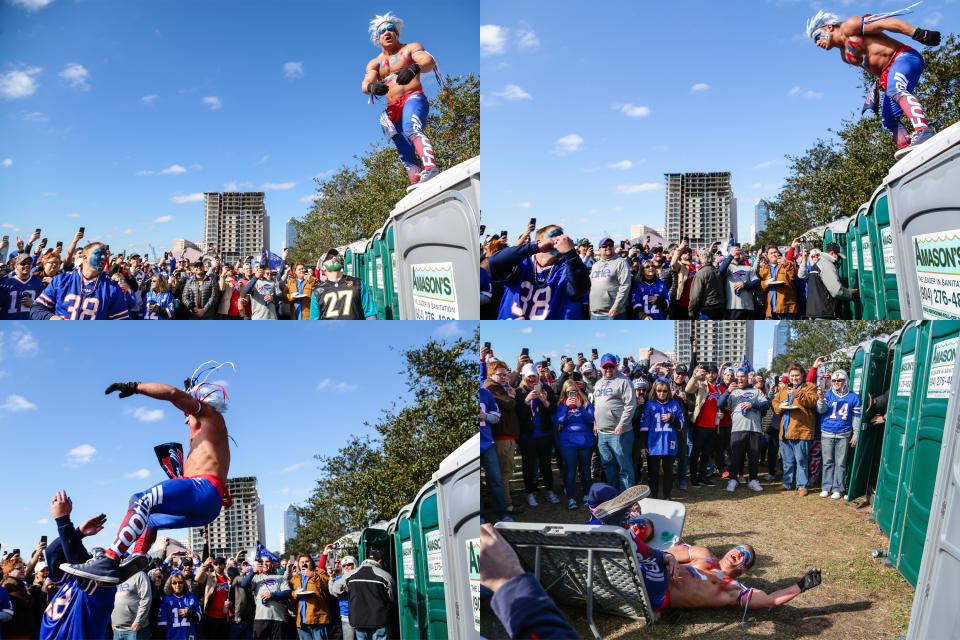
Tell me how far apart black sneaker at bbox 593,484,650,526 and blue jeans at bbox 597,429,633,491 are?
0.22ft

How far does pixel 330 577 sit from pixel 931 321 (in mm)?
3820

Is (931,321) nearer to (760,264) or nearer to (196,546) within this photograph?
(760,264)

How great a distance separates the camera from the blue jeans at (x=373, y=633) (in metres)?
3.64

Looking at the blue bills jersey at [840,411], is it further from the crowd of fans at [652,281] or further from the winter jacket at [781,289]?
the winter jacket at [781,289]

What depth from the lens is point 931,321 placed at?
2.89 metres

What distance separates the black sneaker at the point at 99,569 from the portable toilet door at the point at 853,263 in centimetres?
414

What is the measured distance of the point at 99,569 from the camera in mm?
2980

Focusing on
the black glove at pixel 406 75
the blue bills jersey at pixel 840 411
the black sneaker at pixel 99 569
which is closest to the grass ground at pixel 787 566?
the blue bills jersey at pixel 840 411

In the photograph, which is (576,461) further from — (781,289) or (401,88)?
(401,88)

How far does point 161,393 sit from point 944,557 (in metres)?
3.44

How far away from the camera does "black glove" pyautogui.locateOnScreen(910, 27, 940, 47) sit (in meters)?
2.61

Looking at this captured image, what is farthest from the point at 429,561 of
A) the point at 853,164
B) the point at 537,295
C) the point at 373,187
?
the point at 373,187

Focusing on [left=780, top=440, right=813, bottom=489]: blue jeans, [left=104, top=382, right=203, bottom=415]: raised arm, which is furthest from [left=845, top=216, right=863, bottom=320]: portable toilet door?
[left=104, top=382, right=203, bottom=415]: raised arm

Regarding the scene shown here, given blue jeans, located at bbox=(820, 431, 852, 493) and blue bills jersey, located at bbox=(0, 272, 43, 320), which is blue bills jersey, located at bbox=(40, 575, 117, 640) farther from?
blue jeans, located at bbox=(820, 431, 852, 493)
